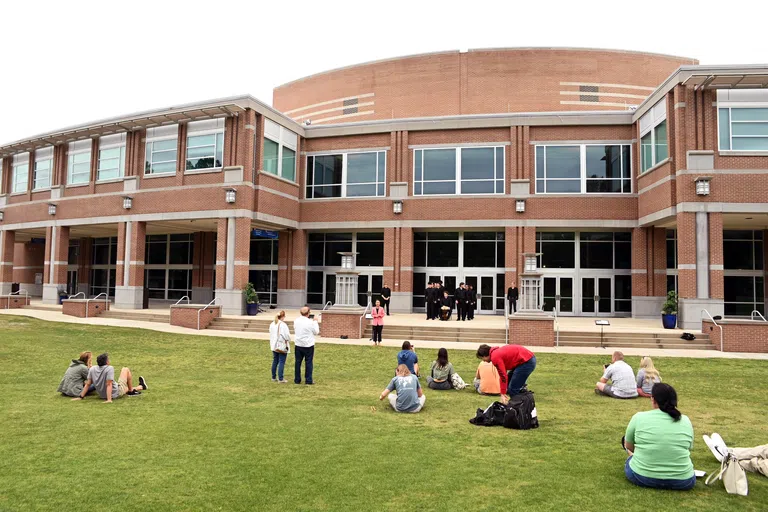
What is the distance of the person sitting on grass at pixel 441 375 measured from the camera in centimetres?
1070

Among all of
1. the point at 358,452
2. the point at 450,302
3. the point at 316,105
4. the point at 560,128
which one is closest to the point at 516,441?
the point at 358,452

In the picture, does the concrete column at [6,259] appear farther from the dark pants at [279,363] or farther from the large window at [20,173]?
the dark pants at [279,363]

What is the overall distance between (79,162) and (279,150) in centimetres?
1227

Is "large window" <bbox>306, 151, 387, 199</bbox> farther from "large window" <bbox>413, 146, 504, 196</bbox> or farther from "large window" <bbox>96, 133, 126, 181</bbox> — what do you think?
"large window" <bbox>96, 133, 126, 181</bbox>

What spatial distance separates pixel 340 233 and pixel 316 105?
18.4 metres

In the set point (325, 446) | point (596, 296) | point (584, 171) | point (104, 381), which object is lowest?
point (325, 446)

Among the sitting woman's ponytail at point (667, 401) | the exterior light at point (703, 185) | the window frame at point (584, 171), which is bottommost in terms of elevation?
the sitting woman's ponytail at point (667, 401)

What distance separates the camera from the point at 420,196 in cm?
2797

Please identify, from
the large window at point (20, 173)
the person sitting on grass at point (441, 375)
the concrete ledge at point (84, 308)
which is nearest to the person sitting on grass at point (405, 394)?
the person sitting on grass at point (441, 375)

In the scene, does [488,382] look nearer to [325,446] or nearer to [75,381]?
[325,446]

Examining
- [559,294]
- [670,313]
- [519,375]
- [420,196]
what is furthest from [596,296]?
[519,375]

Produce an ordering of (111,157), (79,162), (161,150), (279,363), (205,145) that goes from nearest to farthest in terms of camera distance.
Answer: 1. (279,363)
2. (205,145)
3. (161,150)
4. (111,157)
5. (79,162)

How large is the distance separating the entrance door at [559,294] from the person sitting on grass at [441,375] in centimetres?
1762

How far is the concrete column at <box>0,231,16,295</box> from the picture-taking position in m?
34.5
